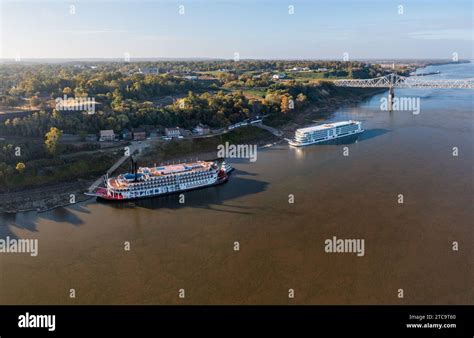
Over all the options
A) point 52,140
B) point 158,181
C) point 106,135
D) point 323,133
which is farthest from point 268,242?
point 323,133

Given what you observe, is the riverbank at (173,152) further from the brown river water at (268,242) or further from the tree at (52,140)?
the tree at (52,140)

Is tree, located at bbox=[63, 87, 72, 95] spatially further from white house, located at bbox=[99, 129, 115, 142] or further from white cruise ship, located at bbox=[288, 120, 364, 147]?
white cruise ship, located at bbox=[288, 120, 364, 147]

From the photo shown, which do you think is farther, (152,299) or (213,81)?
(213,81)

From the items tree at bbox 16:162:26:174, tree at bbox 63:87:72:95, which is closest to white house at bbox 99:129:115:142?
tree at bbox 16:162:26:174

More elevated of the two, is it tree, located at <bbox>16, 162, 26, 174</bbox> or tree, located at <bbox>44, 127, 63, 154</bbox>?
tree, located at <bbox>44, 127, 63, 154</bbox>

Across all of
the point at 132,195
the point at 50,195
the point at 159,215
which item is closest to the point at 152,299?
the point at 159,215

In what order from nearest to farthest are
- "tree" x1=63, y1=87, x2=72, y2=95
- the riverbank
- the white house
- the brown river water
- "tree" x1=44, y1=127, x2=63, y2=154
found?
the brown river water
the riverbank
"tree" x1=44, y1=127, x2=63, y2=154
the white house
"tree" x1=63, y1=87, x2=72, y2=95
